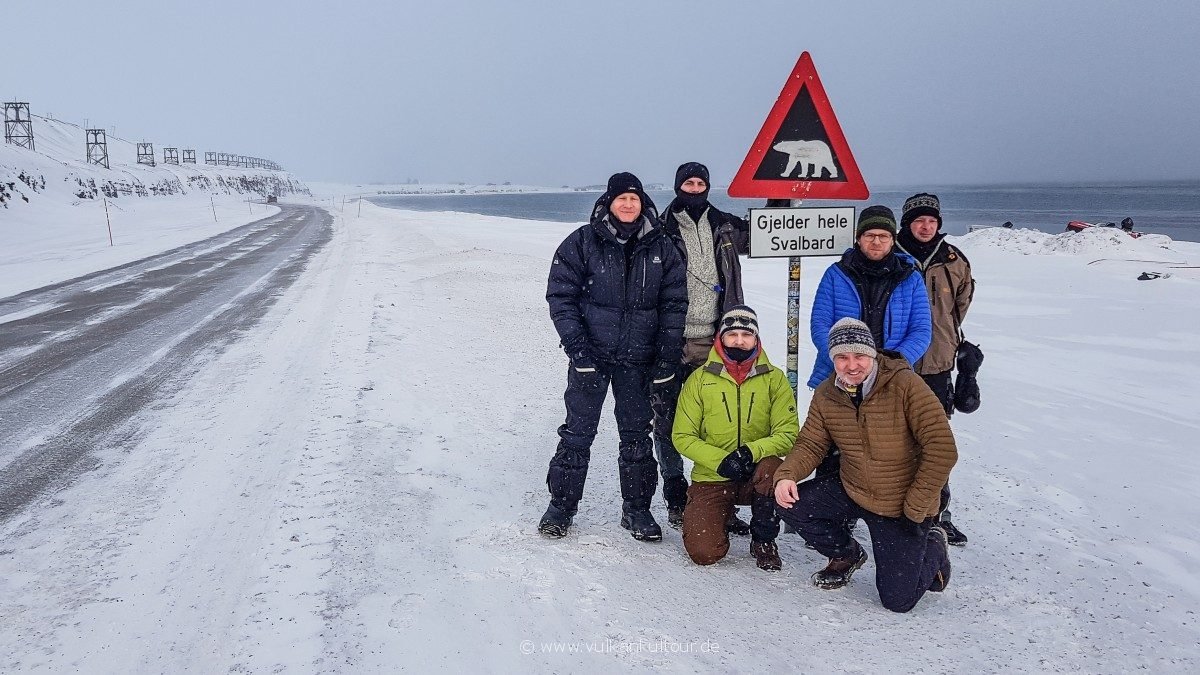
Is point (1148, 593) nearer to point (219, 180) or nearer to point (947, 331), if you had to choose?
point (947, 331)

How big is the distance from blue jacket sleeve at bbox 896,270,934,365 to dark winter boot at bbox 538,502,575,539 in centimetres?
195

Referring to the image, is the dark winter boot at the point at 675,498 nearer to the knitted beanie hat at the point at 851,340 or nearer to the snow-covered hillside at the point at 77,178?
the knitted beanie hat at the point at 851,340

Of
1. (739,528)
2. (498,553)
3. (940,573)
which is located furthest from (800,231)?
(498,553)

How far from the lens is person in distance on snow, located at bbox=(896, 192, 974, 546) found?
3645mm

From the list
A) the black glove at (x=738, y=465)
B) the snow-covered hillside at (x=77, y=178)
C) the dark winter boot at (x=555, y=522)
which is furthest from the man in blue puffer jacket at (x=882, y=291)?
the snow-covered hillside at (x=77, y=178)

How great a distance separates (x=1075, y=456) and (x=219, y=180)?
3433 inches

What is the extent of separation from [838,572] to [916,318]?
1.32m

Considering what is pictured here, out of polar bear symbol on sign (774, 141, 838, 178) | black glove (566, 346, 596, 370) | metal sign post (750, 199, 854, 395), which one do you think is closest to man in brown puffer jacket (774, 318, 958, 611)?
metal sign post (750, 199, 854, 395)

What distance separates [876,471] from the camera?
308 cm

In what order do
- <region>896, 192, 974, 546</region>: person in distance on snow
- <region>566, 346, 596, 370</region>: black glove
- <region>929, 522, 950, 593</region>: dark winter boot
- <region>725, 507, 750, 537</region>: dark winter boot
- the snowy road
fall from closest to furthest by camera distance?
<region>929, 522, 950, 593</region>: dark winter boot → <region>566, 346, 596, 370</region>: black glove → <region>896, 192, 974, 546</region>: person in distance on snow → <region>725, 507, 750, 537</region>: dark winter boot → the snowy road

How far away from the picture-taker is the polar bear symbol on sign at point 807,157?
3486 millimetres

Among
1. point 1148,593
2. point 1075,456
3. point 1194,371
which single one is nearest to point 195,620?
point 1148,593

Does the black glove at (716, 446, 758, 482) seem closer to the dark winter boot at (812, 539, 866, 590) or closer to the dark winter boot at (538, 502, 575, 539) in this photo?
the dark winter boot at (812, 539, 866, 590)

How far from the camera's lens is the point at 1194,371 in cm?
636
